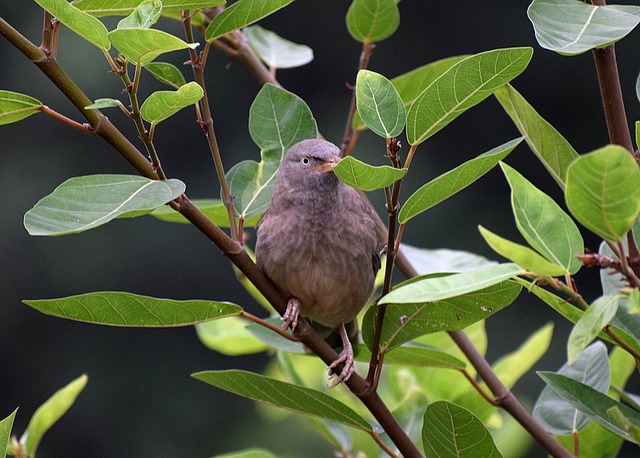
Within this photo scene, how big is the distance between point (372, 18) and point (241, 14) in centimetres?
78

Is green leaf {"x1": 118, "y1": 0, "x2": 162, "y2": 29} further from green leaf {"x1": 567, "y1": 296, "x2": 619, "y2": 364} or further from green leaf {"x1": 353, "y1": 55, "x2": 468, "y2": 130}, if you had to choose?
green leaf {"x1": 353, "y1": 55, "x2": 468, "y2": 130}

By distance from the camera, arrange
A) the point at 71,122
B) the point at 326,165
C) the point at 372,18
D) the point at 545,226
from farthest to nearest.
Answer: the point at 326,165, the point at 372,18, the point at 71,122, the point at 545,226

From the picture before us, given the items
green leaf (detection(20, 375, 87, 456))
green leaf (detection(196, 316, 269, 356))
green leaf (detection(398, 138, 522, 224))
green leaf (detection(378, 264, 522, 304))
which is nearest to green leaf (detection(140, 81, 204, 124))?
green leaf (detection(398, 138, 522, 224))

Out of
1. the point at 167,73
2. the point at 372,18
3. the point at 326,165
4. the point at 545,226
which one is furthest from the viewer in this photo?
the point at 326,165

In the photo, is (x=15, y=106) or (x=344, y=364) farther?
(x=344, y=364)

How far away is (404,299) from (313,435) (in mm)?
9036

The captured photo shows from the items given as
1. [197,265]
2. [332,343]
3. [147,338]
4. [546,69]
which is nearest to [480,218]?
[546,69]

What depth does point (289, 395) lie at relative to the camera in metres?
1.93

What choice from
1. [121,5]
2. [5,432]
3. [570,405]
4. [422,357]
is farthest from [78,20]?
[570,405]

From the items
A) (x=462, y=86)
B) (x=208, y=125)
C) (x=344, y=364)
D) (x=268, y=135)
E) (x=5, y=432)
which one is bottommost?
(x=344, y=364)

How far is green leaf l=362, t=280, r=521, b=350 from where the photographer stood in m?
1.66

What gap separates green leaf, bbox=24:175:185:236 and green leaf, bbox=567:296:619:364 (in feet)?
2.23

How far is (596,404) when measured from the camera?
1679mm

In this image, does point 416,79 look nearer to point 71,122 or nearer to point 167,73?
point 167,73
